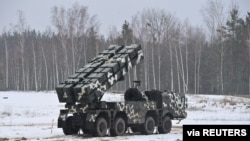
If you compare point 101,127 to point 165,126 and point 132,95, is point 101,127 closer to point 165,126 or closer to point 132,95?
→ point 132,95

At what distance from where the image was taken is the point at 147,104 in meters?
23.9

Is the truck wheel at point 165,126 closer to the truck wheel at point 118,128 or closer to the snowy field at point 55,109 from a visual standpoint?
the truck wheel at point 118,128

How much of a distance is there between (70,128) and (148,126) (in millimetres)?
3795

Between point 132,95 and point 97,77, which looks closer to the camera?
point 97,77

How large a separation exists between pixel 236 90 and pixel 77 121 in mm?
61290

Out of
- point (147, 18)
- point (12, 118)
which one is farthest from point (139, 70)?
point (12, 118)

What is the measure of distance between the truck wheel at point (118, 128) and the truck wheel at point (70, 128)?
1.61 metres

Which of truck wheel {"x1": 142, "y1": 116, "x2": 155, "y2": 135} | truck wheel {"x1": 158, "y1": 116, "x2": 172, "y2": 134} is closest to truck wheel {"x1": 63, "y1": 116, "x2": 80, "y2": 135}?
truck wheel {"x1": 142, "y1": 116, "x2": 155, "y2": 135}

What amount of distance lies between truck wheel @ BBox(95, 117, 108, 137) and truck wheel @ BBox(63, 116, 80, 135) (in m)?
1.37

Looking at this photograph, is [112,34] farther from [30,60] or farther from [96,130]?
[96,130]

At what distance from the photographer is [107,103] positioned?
869 inches

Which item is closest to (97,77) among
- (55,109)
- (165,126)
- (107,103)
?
(107,103)

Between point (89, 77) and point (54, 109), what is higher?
point (89, 77)

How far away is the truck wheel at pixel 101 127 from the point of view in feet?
69.3
